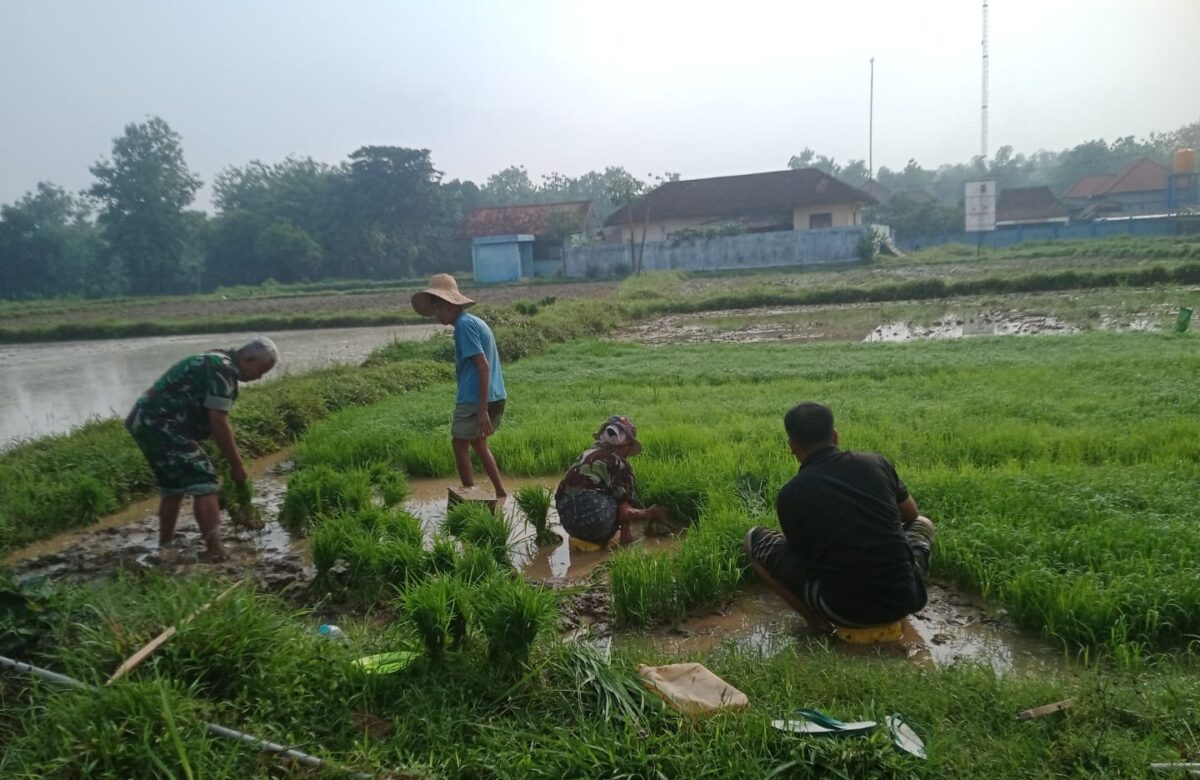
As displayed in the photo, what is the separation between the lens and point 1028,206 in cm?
5212

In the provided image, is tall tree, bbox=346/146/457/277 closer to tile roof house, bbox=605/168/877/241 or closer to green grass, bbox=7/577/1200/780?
tile roof house, bbox=605/168/877/241

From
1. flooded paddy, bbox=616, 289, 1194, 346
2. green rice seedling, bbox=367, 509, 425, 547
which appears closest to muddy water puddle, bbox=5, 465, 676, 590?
green rice seedling, bbox=367, 509, 425, 547

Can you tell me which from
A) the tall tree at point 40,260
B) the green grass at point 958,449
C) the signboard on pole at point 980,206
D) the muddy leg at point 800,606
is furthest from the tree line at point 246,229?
the muddy leg at point 800,606

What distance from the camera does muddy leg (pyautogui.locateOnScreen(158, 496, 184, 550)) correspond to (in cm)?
520

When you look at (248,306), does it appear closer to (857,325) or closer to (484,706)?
(857,325)

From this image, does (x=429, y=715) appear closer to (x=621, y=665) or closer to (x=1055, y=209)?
(x=621, y=665)

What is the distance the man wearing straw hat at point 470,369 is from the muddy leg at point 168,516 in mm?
1996

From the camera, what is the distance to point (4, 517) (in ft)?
18.8

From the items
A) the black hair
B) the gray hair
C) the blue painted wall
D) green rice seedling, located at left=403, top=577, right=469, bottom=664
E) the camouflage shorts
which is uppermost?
the blue painted wall

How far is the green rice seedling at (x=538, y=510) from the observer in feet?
17.4

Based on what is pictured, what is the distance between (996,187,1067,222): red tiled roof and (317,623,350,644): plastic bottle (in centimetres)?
5770

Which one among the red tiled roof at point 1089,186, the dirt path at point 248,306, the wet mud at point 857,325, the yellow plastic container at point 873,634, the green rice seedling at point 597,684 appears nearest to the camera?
the green rice seedling at point 597,684

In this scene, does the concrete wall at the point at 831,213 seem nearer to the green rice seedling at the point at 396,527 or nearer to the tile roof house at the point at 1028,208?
the tile roof house at the point at 1028,208

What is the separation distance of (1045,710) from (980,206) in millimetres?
44405
